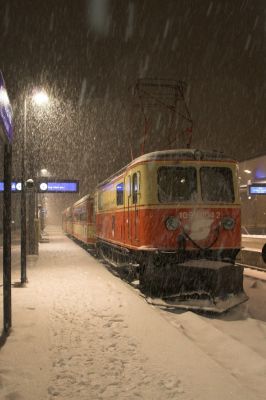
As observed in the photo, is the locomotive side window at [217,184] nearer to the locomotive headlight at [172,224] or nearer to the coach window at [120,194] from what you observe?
the locomotive headlight at [172,224]

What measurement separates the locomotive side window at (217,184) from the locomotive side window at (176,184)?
0.76 feet

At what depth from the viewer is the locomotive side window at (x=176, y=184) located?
413 inches

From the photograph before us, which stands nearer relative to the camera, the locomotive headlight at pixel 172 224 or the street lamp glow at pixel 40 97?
the locomotive headlight at pixel 172 224

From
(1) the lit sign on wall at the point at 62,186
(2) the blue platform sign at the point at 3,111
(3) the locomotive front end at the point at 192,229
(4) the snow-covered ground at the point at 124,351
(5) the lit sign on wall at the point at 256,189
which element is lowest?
(4) the snow-covered ground at the point at 124,351

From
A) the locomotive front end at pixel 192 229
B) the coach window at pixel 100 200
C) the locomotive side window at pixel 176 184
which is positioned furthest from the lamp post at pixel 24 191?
the coach window at pixel 100 200

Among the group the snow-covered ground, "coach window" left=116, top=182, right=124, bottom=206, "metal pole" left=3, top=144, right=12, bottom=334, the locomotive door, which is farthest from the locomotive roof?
"metal pole" left=3, top=144, right=12, bottom=334

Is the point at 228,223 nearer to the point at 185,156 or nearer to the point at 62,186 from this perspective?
the point at 185,156

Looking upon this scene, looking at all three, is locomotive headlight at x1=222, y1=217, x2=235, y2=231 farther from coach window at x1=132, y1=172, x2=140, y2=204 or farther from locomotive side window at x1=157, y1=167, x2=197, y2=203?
coach window at x1=132, y1=172, x2=140, y2=204

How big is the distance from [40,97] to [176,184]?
6.58 meters

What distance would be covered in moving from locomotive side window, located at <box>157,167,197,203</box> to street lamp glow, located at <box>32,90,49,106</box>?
20.6ft

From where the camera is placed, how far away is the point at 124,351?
19.1ft

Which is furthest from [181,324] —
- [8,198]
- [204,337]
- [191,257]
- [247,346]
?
[8,198]

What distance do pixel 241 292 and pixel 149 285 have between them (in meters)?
1.91

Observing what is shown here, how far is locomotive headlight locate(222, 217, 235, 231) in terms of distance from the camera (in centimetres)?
1050
